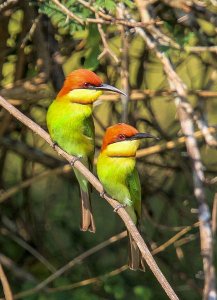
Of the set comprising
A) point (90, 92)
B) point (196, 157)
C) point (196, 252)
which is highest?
point (90, 92)

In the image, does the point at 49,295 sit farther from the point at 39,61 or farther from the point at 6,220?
the point at 39,61

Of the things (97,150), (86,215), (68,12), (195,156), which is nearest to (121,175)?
(86,215)

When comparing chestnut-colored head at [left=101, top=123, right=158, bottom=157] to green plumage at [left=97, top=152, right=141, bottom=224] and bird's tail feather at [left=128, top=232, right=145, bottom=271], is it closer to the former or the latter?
green plumage at [left=97, top=152, right=141, bottom=224]

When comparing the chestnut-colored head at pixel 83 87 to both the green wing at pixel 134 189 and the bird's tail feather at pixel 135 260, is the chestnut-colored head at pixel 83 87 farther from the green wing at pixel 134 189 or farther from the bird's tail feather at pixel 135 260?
the bird's tail feather at pixel 135 260

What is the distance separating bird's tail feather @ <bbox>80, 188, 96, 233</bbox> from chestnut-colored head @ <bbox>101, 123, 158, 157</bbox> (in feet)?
0.61

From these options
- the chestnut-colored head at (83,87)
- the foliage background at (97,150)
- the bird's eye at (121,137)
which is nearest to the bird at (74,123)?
the chestnut-colored head at (83,87)

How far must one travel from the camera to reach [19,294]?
3.88 m

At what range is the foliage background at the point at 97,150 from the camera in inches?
141

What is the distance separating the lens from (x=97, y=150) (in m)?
4.02

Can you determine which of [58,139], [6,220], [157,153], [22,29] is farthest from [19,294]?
[58,139]

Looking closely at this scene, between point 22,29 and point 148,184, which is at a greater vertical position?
point 22,29

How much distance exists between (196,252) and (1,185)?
1.03 meters

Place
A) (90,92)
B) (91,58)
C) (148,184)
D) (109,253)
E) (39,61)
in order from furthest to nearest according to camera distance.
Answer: (109,253)
(148,184)
(39,61)
(91,58)
(90,92)

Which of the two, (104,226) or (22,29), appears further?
(104,226)
